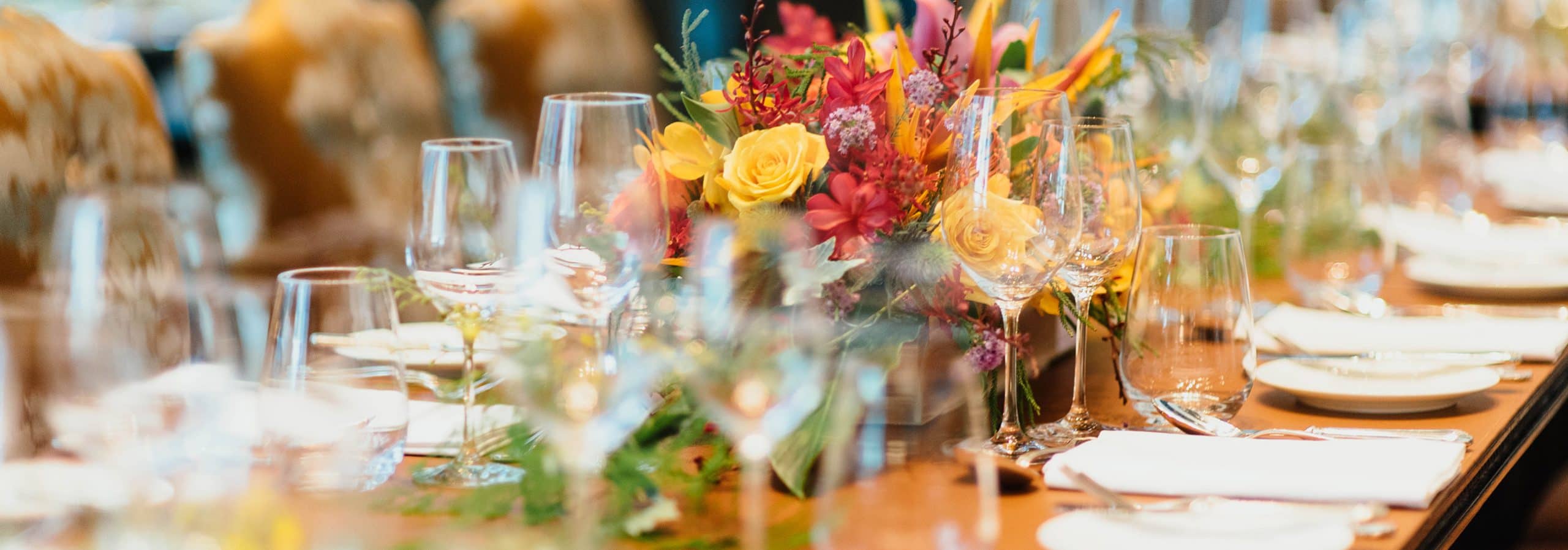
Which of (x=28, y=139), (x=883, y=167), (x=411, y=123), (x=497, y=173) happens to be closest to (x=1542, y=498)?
(x=883, y=167)

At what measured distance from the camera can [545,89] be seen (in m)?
3.02

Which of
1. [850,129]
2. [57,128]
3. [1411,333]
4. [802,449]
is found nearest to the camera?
[802,449]

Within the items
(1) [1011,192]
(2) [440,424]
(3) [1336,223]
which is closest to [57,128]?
(2) [440,424]

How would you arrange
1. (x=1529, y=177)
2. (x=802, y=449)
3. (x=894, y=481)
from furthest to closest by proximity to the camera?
(x=1529, y=177), (x=802, y=449), (x=894, y=481)

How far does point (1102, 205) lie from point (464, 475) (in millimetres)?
440

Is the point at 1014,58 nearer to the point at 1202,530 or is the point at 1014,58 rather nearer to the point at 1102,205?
the point at 1102,205

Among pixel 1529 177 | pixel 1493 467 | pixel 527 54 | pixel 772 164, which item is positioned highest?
pixel 527 54

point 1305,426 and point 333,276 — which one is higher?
point 333,276

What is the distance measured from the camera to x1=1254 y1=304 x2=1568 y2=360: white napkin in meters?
1.33

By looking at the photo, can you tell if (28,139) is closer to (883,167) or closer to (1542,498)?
(883,167)

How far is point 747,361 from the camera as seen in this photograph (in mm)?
729

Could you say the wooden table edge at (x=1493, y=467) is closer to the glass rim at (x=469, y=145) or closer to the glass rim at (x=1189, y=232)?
the glass rim at (x=1189, y=232)

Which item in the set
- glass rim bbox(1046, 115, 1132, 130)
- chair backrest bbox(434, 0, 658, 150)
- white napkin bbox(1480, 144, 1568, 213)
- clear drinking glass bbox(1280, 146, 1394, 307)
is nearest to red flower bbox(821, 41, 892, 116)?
glass rim bbox(1046, 115, 1132, 130)

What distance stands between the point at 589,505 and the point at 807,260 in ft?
0.82
